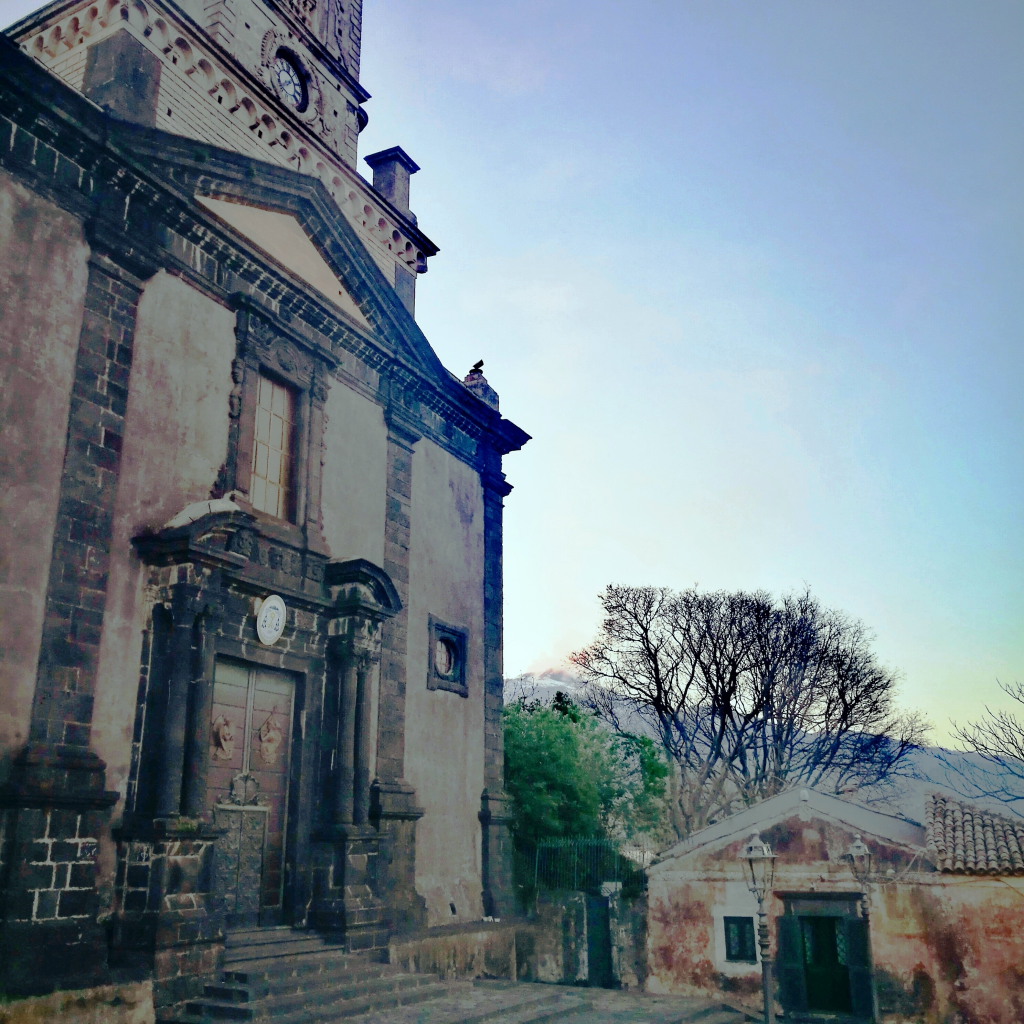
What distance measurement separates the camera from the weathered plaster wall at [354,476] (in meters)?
12.9

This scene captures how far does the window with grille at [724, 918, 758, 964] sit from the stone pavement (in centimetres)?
184

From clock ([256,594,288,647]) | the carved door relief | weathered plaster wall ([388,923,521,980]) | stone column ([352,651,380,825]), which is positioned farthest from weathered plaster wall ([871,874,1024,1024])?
clock ([256,594,288,647])

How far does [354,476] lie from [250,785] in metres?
4.51

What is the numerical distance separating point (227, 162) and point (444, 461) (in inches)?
232

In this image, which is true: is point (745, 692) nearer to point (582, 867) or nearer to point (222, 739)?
point (582, 867)

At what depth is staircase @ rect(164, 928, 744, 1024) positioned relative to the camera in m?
8.84

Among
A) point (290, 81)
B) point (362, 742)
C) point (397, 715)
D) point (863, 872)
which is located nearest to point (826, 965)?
point (863, 872)

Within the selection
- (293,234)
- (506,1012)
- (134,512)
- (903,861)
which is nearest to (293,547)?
(134,512)

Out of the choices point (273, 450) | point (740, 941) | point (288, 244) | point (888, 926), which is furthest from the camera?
point (740, 941)

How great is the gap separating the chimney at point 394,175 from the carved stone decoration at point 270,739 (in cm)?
939

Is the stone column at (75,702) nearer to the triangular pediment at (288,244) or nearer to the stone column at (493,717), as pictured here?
the triangular pediment at (288,244)

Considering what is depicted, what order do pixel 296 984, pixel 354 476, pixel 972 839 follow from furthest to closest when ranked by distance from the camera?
pixel 972 839, pixel 354 476, pixel 296 984

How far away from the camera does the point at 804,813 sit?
16.2 m

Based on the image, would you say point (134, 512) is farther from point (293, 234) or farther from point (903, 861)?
point (903, 861)
